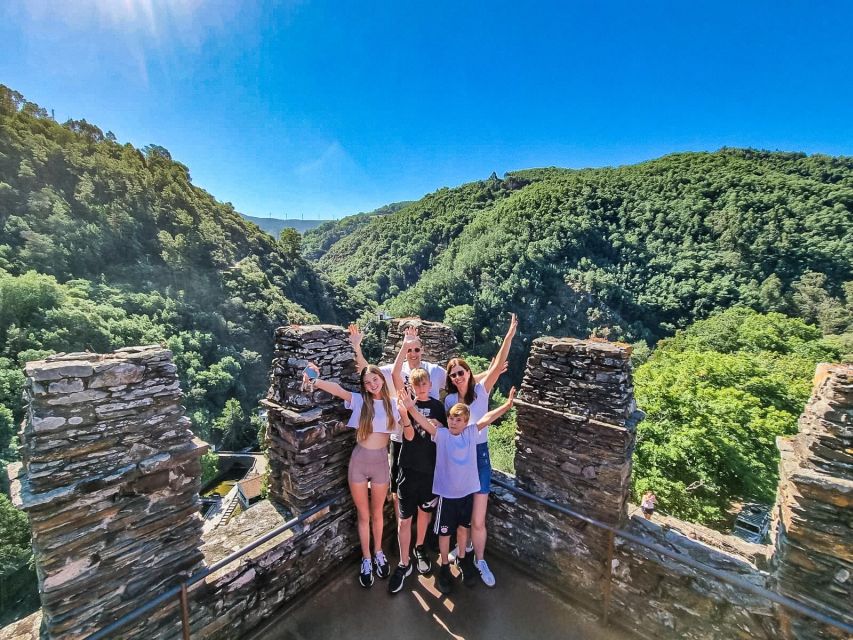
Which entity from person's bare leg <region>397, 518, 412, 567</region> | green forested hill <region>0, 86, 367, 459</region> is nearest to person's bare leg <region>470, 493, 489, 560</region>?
person's bare leg <region>397, 518, 412, 567</region>

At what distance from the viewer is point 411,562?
144 inches

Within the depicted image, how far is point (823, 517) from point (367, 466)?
3.56m

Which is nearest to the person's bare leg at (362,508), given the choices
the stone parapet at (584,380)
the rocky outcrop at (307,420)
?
the rocky outcrop at (307,420)

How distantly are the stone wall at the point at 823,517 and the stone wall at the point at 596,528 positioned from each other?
368 mm

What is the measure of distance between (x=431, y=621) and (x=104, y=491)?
2.81 meters

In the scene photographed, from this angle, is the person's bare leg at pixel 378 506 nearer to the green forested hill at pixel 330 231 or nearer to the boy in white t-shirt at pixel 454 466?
the boy in white t-shirt at pixel 454 466

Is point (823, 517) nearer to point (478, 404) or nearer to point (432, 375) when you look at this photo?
point (478, 404)

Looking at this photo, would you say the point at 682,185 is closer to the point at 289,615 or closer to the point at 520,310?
the point at 520,310

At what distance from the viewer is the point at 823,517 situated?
2.50m

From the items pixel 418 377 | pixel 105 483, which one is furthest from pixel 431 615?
pixel 105 483

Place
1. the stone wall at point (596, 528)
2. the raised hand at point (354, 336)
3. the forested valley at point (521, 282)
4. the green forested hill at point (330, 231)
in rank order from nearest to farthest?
1. the stone wall at point (596, 528)
2. the raised hand at point (354, 336)
3. the forested valley at point (521, 282)
4. the green forested hill at point (330, 231)

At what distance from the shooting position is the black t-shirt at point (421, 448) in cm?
329

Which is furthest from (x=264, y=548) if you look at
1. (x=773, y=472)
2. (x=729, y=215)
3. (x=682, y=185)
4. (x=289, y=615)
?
(x=682, y=185)

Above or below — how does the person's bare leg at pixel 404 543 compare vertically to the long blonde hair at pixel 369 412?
below
